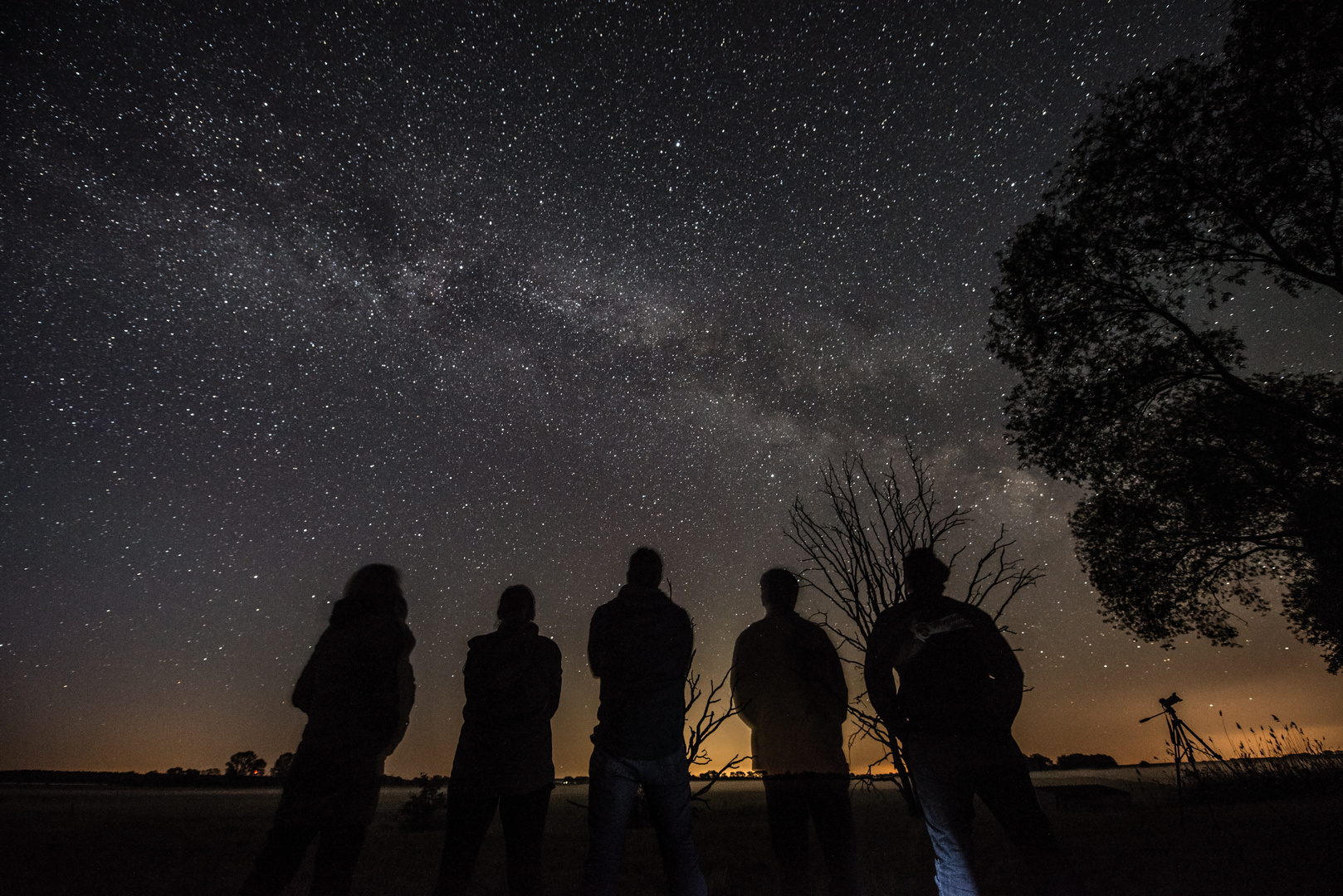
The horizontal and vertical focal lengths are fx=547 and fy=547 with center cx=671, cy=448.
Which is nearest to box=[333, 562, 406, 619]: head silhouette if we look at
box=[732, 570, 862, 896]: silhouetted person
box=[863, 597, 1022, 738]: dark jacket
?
box=[732, 570, 862, 896]: silhouetted person

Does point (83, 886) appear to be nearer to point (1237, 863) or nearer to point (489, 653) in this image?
point (489, 653)

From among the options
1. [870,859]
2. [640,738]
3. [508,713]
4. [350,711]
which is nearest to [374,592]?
[350,711]

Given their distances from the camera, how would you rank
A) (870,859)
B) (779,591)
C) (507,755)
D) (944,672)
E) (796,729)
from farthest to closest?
(870,859) < (779,591) < (796,729) < (507,755) < (944,672)

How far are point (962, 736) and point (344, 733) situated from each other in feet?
10.3

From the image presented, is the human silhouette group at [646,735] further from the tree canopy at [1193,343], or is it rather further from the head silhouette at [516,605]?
the tree canopy at [1193,343]

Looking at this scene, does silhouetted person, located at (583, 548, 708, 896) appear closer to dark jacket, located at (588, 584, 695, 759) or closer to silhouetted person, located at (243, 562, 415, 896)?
dark jacket, located at (588, 584, 695, 759)

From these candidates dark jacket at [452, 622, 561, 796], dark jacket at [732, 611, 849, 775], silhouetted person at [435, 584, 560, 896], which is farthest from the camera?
dark jacket at [732, 611, 849, 775]

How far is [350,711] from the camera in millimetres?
2832

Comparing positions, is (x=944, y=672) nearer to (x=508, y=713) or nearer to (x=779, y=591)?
(x=779, y=591)

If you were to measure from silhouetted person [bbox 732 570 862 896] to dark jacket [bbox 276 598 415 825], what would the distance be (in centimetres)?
216

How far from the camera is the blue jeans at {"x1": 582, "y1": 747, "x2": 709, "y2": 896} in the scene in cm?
269

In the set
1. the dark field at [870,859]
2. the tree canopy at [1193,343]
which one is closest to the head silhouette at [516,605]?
the dark field at [870,859]

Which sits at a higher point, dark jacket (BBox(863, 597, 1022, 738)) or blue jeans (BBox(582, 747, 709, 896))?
dark jacket (BBox(863, 597, 1022, 738))

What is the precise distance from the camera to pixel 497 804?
10.5 ft
